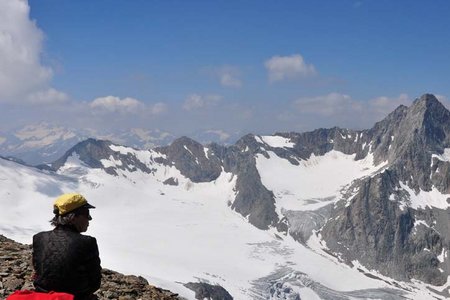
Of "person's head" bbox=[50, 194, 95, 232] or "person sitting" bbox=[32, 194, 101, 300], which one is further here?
"person's head" bbox=[50, 194, 95, 232]

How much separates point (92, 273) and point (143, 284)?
13.4 meters

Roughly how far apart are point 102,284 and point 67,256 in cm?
1279

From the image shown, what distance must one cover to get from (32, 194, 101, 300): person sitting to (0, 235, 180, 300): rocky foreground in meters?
8.15

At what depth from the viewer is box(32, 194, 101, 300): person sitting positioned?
8.98m

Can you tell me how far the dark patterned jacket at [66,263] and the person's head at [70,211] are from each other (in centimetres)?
16

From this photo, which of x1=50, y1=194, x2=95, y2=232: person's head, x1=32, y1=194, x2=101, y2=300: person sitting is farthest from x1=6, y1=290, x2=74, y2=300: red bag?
x1=50, y1=194, x2=95, y2=232: person's head

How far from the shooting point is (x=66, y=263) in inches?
354

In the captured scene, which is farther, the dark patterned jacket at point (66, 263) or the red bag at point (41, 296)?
the dark patterned jacket at point (66, 263)

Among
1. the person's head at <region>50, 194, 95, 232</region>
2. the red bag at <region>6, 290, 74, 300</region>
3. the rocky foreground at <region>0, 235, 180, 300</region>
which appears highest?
the person's head at <region>50, 194, 95, 232</region>

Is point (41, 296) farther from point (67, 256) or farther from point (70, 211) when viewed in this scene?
point (70, 211)

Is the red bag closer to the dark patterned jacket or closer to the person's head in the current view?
the dark patterned jacket

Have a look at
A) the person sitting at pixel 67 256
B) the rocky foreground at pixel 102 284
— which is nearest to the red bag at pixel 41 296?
the person sitting at pixel 67 256

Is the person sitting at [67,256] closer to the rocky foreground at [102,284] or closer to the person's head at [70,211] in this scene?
the person's head at [70,211]

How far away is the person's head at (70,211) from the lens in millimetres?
9406
